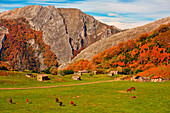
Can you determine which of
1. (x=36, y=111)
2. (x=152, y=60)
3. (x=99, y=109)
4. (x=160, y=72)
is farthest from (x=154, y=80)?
(x=152, y=60)

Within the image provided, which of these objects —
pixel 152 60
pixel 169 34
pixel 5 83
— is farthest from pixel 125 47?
pixel 5 83

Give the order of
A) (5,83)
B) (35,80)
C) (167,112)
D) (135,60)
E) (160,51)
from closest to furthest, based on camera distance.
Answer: (167,112) < (5,83) < (35,80) < (160,51) < (135,60)

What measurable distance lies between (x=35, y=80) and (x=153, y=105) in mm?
59490

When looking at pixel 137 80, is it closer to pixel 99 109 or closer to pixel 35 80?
pixel 35 80

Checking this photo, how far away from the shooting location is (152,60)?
5369 inches

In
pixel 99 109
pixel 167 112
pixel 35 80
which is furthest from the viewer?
pixel 35 80

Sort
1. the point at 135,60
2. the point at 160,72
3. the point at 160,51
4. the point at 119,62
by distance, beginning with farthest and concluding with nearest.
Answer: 1. the point at 119,62
2. the point at 135,60
3. the point at 160,51
4. the point at 160,72

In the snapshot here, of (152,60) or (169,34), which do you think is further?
(169,34)

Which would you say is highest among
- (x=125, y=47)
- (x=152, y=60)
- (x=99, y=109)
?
(x=125, y=47)

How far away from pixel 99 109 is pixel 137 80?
50.7m

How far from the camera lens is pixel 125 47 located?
194 meters

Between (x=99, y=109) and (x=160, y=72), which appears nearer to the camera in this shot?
(x=99, y=109)

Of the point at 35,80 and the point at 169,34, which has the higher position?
the point at 169,34

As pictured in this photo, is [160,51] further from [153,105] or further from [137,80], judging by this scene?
[153,105]
